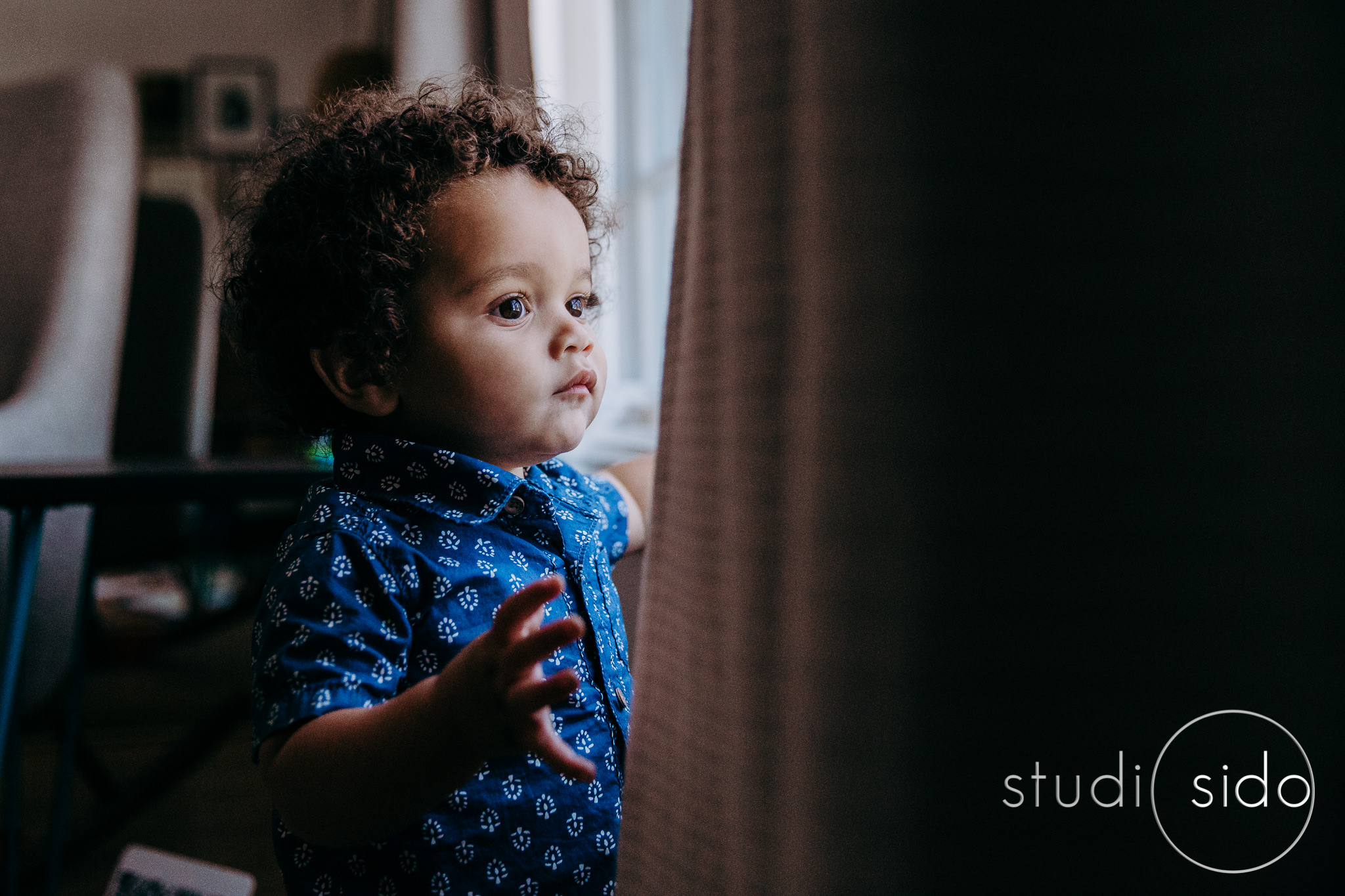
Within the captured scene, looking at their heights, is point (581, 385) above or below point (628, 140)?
below

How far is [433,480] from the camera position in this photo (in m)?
0.58

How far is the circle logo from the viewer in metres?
0.25

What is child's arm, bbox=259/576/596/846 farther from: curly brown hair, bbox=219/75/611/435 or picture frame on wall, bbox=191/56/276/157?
picture frame on wall, bbox=191/56/276/157

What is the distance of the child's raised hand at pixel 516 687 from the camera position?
1.13 feet

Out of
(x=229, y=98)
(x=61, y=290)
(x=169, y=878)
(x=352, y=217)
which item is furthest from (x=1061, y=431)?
(x=229, y=98)

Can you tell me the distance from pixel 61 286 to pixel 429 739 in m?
1.28

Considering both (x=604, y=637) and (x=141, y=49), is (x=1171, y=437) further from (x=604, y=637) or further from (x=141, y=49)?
(x=141, y=49)

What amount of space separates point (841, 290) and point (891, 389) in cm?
4

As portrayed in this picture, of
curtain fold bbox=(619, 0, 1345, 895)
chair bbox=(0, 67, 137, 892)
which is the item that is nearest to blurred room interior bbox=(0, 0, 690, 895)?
chair bbox=(0, 67, 137, 892)

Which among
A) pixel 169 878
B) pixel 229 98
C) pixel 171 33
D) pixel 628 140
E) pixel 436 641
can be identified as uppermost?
pixel 171 33

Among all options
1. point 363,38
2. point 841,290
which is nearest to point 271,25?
point 363,38

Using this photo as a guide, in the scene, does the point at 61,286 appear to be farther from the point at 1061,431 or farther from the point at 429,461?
the point at 1061,431
